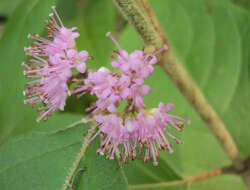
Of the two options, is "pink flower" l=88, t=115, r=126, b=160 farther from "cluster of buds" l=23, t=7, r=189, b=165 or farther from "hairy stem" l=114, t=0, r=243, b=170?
"hairy stem" l=114, t=0, r=243, b=170

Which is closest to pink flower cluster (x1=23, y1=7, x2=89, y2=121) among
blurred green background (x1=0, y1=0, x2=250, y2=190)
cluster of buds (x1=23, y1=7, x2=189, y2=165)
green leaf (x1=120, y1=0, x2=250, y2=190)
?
cluster of buds (x1=23, y1=7, x2=189, y2=165)

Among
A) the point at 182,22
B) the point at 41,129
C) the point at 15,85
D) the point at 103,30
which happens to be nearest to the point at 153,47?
the point at 41,129

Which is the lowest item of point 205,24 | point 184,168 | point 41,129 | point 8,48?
point 184,168

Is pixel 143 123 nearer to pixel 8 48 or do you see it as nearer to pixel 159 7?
pixel 8 48

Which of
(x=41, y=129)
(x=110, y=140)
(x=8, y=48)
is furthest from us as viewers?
(x=8, y=48)

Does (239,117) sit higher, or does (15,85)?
(15,85)

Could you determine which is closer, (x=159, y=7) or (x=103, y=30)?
(x=159, y=7)

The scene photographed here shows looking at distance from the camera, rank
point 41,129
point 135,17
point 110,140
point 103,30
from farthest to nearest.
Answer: point 103,30, point 41,129, point 110,140, point 135,17
